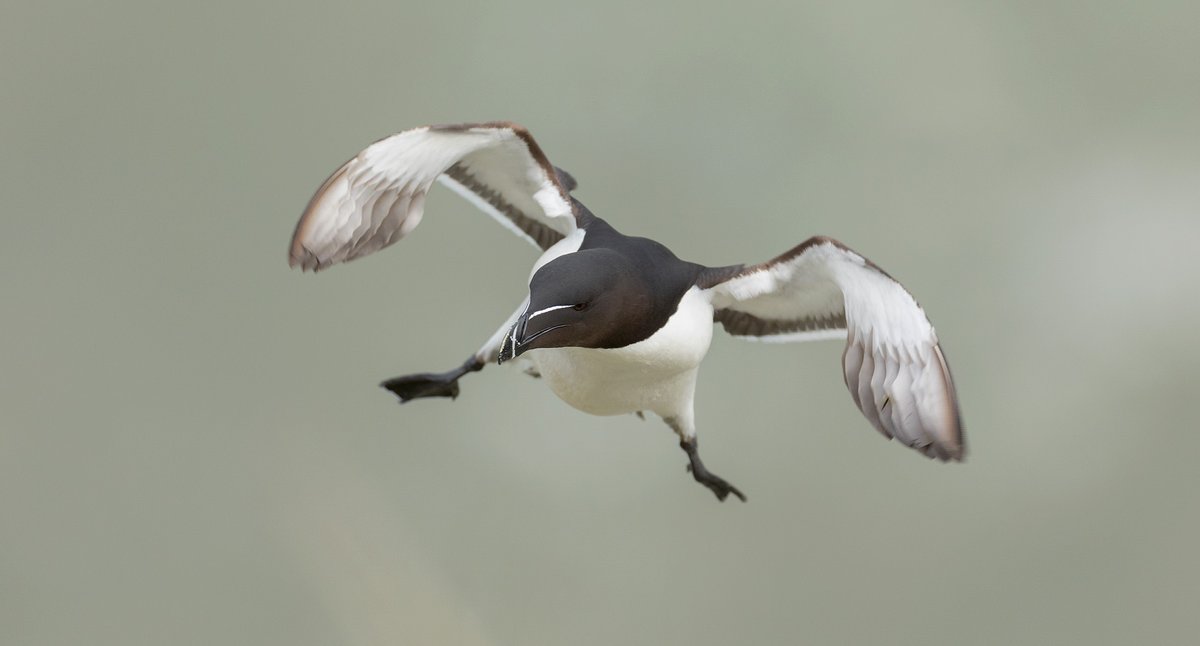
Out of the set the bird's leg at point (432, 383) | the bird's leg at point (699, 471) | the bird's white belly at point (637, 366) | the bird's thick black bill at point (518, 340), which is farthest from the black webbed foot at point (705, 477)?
the bird's thick black bill at point (518, 340)

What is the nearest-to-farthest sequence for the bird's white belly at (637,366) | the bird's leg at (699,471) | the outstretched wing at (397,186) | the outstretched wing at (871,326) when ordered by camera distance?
1. the outstretched wing at (871,326)
2. the outstretched wing at (397,186)
3. the bird's white belly at (637,366)
4. the bird's leg at (699,471)

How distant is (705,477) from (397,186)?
141cm

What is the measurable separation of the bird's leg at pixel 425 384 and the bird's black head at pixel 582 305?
961mm

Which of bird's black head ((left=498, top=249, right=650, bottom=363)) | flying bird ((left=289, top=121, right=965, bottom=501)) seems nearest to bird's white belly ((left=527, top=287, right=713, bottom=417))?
flying bird ((left=289, top=121, right=965, bottom=501))

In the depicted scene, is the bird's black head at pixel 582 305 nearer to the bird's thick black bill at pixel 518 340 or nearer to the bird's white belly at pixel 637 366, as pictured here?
the bird's thick black bill at pixel 518 340

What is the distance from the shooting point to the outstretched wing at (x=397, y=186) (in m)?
3.31

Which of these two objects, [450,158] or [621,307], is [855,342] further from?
[450,158]

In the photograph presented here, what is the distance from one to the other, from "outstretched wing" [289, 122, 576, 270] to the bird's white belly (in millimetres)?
404

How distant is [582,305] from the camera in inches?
123

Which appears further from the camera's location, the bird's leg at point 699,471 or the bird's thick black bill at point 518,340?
the bird's leg at point 699,471

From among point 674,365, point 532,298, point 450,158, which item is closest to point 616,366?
point 674,365

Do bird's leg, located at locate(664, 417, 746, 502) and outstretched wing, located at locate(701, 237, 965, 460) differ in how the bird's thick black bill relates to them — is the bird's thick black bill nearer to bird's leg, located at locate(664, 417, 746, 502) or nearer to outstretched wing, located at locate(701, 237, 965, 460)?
outstretched wing, located at locate(701, 237, 965, 460)

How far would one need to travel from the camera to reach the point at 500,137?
3521 mm

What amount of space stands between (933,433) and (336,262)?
1.45 metres
